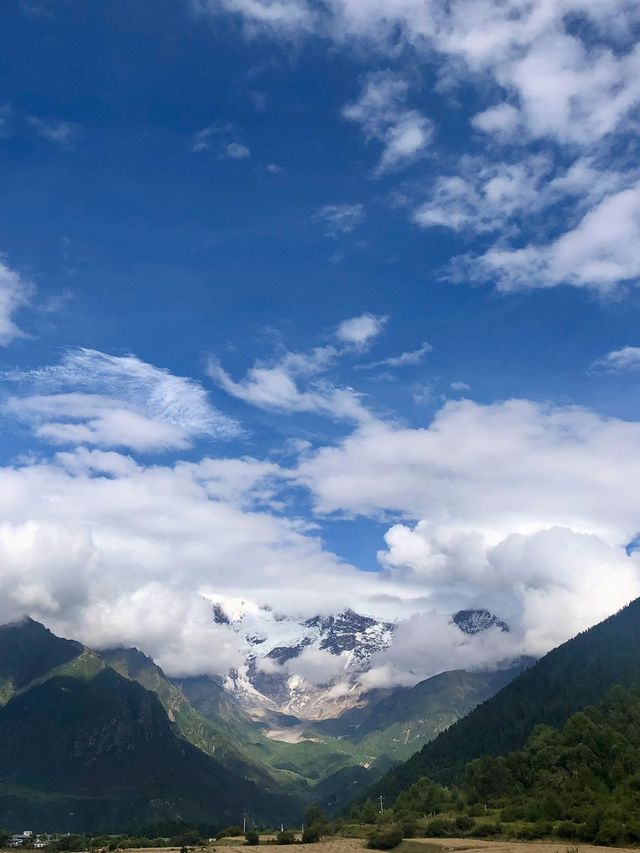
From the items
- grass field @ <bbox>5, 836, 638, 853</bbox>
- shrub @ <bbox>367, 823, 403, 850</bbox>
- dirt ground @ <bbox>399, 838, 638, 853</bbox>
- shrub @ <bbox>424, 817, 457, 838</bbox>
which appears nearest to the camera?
dirt ground @ <bbox>399, 838, 638, 853</bbox>

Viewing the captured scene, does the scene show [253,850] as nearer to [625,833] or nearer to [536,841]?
[536,841]

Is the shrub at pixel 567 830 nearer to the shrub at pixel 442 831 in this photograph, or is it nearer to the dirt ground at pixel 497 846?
the dirt ground at pixel 497 846

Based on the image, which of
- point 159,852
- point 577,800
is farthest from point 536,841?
point 159,852

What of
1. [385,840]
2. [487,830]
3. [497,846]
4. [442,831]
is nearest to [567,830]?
[497,846]

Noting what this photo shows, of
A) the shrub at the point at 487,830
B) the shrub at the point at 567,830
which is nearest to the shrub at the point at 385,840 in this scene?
the shrub at the point at 487,830

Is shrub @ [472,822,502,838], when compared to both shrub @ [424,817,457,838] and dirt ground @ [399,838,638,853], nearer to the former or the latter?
shrub @ [424,817,457,838]

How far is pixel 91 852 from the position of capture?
7756 inches

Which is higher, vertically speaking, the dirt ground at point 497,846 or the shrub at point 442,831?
the shrub at point 442,831

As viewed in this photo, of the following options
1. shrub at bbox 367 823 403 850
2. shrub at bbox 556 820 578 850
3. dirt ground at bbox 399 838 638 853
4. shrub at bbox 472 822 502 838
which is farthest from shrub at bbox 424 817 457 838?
shrub at bbox 556 820 578 850

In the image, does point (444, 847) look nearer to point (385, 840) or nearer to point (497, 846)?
point (497, 846)

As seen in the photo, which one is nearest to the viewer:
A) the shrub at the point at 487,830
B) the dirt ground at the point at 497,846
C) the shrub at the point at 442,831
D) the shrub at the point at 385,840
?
the dirt ground at the point at 497,846

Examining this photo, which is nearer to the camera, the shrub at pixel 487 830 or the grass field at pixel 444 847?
the grass field at pixel 444 847

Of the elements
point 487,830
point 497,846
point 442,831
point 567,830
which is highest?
point 442,831

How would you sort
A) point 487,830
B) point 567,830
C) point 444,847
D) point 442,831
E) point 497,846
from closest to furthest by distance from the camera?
point 497,846 → point 444,847 → point 567,830 → point 487,830 → point 442,831
